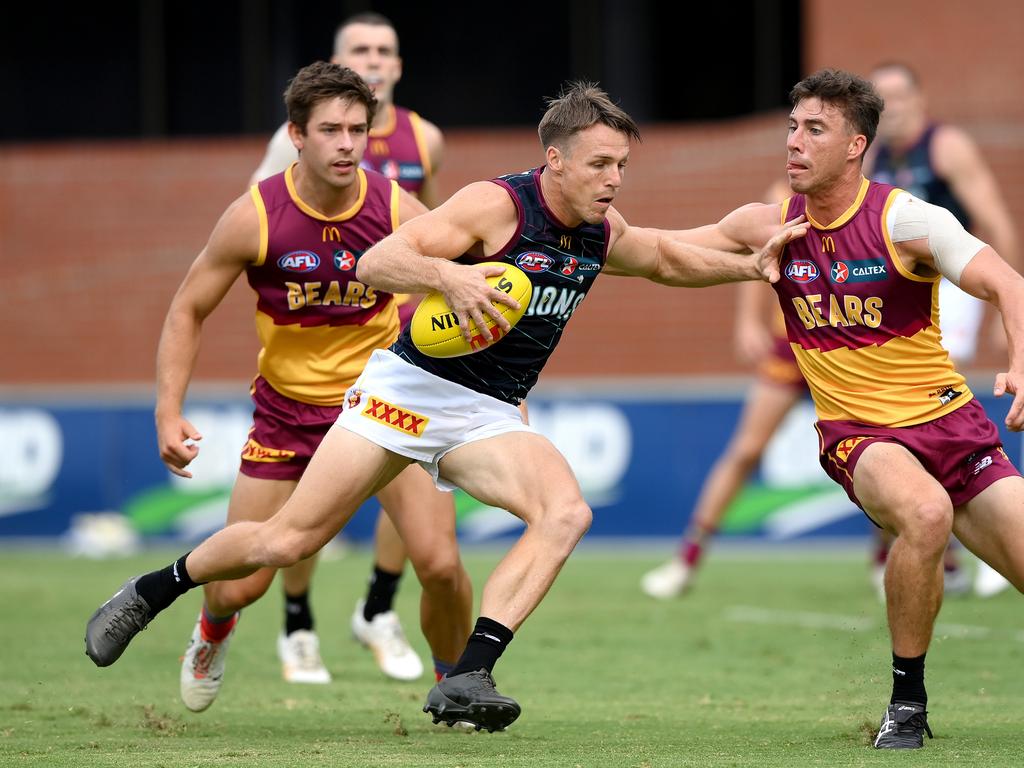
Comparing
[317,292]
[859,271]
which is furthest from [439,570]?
[859,271]

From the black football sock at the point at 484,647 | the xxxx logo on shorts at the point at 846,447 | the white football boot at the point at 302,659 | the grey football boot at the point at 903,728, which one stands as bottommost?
the white football boot at the point at 302,659

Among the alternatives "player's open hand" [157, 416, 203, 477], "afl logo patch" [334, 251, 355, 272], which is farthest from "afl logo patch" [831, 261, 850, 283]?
"player's open hand" [157, 416, 203, 477]

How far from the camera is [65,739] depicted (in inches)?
224

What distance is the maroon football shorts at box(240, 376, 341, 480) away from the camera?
6.52m

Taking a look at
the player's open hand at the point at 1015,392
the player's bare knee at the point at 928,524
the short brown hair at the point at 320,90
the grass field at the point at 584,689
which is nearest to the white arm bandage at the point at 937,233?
the player's open hand at the point at 1015,392

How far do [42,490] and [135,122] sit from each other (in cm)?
628

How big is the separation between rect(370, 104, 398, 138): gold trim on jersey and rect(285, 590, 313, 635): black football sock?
2181mm

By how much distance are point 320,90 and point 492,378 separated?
136 cm

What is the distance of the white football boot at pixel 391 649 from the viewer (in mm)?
7449

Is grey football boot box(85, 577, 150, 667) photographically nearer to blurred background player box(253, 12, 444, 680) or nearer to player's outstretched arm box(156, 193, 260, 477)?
player's outstretched arm box(156, 193, 260, 477)

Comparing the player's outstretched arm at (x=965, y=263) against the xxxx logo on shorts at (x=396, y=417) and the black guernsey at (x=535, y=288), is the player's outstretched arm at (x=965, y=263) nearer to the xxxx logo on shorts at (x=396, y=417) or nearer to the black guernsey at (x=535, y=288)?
the black guernsey at (x=535, y=288)

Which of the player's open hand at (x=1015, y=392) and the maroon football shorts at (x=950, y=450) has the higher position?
the player's open hand at (x=1015, y=392)

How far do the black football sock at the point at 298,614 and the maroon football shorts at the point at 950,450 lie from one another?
2.84 meters

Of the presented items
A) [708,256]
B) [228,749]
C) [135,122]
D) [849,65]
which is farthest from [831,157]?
[135,122]
